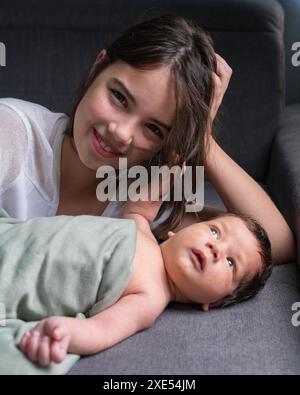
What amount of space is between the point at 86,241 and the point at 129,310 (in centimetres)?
14

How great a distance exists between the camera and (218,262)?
1.04m

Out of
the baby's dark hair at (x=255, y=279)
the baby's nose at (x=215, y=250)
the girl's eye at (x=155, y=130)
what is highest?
the girl's eye at (x=155, y=130)

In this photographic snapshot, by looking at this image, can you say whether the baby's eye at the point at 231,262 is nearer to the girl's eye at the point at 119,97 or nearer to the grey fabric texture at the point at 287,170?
the grey fabric texture at the point at 287,170

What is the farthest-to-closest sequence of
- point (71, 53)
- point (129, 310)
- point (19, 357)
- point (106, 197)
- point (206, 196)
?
1. point (71, 53)
2. point (206, 196)
3. point (106, 197)
4. point (129, 310)
5. point (19, 357)

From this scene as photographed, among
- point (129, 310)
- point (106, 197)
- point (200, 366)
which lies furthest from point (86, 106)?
point (200, 366)

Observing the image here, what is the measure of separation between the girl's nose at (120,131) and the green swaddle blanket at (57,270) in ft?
0.65

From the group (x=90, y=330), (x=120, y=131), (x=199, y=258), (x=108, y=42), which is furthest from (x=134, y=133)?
(x=108, y=42)

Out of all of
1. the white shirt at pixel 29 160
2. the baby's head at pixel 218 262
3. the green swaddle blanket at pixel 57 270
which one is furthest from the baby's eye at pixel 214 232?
the white shirt at pixel 29 160

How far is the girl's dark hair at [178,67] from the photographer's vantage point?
115 cm

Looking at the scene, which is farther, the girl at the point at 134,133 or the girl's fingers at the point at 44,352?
the girl at the point at 134,133

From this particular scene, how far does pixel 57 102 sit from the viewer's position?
1760 millimetres

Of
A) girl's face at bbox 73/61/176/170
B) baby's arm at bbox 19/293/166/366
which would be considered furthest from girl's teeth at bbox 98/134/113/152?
baby's arm at bbox 19/293/166/366

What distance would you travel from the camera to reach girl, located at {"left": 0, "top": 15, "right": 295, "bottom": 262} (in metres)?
1.13
